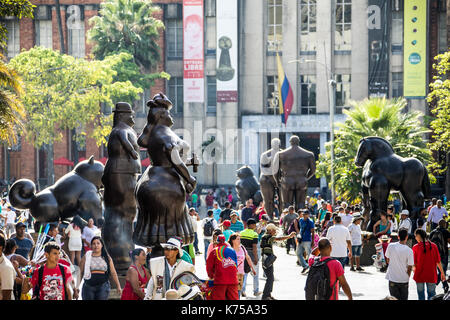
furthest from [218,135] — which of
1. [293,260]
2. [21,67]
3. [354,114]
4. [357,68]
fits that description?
[293,260]

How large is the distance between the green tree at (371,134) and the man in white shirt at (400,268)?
16.2 metres

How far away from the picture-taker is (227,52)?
163 ft

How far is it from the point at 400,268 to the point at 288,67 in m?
39.7

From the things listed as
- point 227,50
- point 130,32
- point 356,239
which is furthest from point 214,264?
point 227,50

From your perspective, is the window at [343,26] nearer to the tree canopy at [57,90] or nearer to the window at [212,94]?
the window at [212,94]

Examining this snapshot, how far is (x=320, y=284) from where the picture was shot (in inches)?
359

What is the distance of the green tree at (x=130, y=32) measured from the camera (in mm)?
48750

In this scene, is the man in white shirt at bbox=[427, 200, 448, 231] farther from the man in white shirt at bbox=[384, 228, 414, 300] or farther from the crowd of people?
the man in white shirt at bbox=[384, 228, 414, 300]

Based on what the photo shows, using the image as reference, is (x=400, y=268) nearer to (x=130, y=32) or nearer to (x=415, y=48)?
(x=415, y=48)

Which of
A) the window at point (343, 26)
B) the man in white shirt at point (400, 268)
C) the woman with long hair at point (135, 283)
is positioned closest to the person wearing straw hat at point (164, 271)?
the woman with long hair at point (135, 283)

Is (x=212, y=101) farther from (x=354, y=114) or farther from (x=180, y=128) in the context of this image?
(x=354, y=114)

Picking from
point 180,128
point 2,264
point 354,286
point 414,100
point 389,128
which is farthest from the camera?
point 180,128

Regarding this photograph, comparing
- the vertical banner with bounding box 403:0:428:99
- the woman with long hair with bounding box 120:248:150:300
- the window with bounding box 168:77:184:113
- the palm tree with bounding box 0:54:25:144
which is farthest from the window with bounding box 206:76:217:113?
the woman with long hair with bounding box 120:248:150:300

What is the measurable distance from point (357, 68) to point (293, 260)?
3170 centimetres
